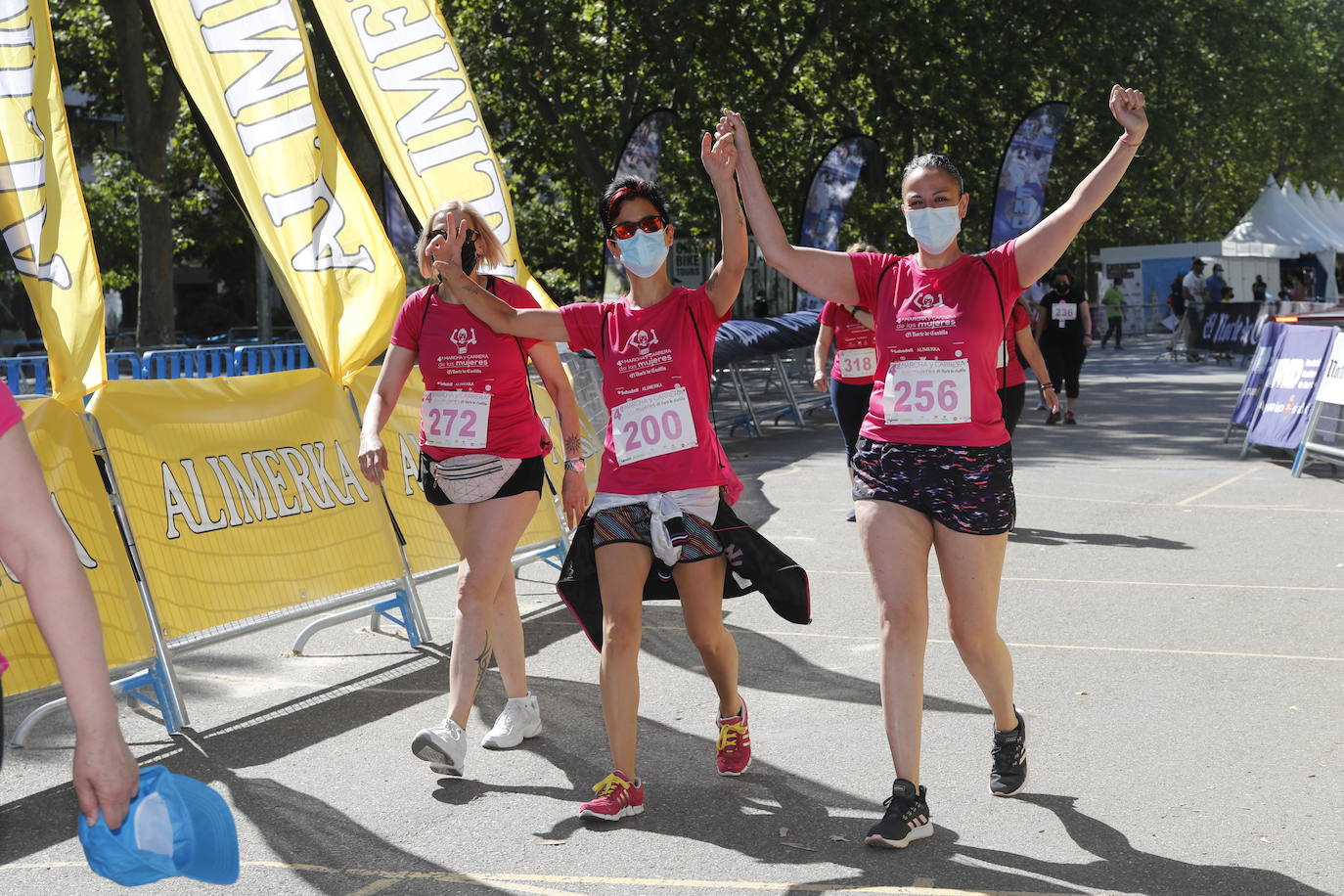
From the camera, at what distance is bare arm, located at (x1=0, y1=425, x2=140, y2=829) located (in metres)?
2.32

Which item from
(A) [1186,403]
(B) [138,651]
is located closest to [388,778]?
(B) [138,651]

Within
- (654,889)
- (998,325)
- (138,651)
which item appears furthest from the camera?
(138,651)

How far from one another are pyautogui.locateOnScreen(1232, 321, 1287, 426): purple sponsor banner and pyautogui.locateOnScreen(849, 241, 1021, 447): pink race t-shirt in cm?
1113

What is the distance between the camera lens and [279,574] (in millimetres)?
6625

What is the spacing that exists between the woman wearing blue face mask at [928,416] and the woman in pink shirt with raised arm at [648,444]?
0.36 metres

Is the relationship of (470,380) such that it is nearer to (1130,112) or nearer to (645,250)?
(645,250)

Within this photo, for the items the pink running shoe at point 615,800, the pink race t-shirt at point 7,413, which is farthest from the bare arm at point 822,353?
the pink race t-shirt at point 7,413

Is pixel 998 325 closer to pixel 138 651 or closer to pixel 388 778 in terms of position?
pixel 388 778

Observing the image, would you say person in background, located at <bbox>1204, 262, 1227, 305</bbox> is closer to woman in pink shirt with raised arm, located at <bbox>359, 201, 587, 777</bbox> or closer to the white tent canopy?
the white tent canopy

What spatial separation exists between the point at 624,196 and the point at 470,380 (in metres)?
0.97

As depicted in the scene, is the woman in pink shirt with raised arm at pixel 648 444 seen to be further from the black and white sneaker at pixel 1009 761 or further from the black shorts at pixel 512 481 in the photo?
the black and white sneaker at pixel 1009 761

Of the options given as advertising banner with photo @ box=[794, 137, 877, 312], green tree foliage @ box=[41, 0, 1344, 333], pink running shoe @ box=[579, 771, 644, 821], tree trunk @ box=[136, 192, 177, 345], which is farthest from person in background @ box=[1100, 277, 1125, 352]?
pink running shoe @ box=[579, 771, 644, 821]

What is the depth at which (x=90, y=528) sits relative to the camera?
5.76m

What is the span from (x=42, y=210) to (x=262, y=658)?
2.40 m
